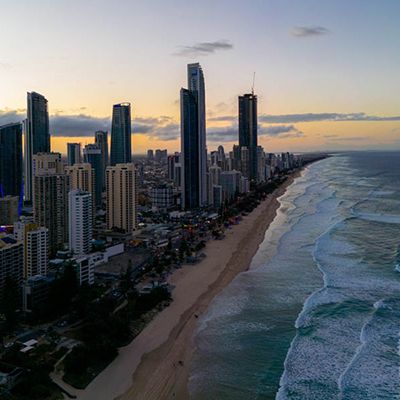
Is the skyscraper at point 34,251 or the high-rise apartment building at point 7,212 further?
the high-rise apartment building at point 7,212

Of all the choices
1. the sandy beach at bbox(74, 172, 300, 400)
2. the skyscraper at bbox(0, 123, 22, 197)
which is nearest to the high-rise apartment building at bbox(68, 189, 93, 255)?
the sandy beach at bbox(74, 172, 300, 400)

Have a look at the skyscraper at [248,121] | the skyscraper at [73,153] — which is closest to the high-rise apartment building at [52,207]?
the skyscraper at [73,153]

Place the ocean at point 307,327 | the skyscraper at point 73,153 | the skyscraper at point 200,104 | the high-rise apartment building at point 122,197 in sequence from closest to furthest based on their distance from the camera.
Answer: the ocean at point 307,327 < the high-rise apartment building at point 122,197 < the skyscraper at point 200,104 < the skyscraper at point 73,153

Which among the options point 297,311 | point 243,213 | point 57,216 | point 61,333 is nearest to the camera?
point 61,333

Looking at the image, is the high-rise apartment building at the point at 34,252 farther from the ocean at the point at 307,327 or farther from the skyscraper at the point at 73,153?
the skyscraper at the point at 73,153

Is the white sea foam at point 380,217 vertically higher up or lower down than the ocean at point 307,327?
higher up

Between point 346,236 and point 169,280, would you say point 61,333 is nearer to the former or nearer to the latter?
point 169,280

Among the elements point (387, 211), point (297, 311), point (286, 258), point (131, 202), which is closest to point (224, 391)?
point (297, 311)
